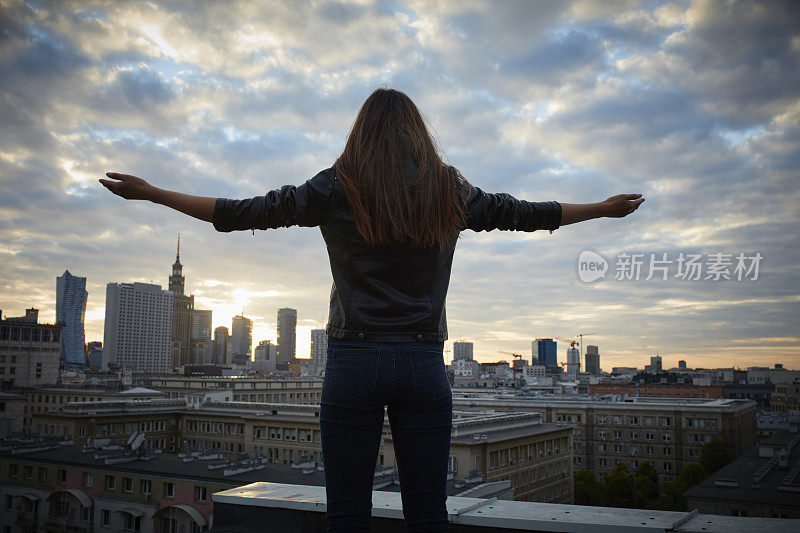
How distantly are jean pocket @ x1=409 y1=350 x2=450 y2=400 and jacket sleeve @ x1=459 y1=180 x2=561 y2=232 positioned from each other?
79 centimetres

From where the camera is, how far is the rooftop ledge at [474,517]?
4090mm

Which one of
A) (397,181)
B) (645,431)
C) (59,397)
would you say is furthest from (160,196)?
(59,397)

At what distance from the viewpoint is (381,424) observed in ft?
9.84

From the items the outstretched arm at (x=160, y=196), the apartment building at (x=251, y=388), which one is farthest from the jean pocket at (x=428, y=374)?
the apartment building at (x=251, y=388)

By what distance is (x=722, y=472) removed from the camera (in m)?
47.1

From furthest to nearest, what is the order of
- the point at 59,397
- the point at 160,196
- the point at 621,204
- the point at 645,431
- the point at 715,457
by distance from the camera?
the point at 59,397 < the point at 645,431 < the point at 715,457 < the point at 621,204 < the point at 160,196

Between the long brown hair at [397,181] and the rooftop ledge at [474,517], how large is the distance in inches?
97.2

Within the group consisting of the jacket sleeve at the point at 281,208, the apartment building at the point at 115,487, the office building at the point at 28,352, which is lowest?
the apartment building at the point at 115,487

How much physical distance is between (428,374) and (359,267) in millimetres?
637

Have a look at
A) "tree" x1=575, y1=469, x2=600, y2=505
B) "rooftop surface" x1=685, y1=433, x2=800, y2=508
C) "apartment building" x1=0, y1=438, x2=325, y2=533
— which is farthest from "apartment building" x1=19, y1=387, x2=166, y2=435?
"rooftop surface" x1=685, y1=433, x2=800, y2=508

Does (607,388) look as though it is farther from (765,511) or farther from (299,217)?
(299,217)

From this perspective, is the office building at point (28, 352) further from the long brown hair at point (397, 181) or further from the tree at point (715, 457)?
the long brown hair at point (397, 181)

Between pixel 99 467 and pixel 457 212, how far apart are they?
46550 millimetres

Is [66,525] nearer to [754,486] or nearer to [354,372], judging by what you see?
[754,486]
